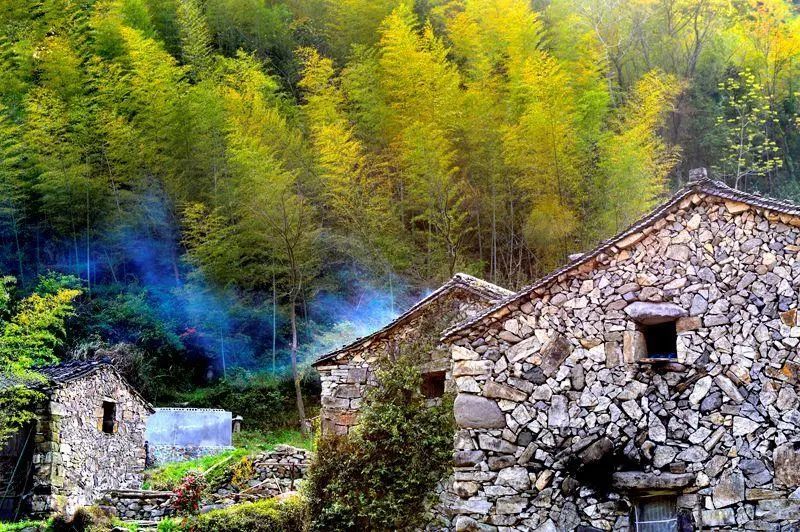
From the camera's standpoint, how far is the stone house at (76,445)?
15.0 metres

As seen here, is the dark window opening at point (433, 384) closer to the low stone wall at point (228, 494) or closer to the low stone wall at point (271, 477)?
the low stone wall at point (228, 494)

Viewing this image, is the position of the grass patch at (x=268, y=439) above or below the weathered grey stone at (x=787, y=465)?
above

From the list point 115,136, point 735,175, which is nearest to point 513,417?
point 115,136

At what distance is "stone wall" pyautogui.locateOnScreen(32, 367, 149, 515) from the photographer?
15125mm

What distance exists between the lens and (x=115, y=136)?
2533 cm

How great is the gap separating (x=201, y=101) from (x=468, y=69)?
6.86m

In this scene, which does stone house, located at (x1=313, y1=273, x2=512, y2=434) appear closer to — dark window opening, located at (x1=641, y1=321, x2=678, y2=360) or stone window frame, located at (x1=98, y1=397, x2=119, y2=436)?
dark window opening, located at (x1=641, y1=321, x2=678, y2=360)

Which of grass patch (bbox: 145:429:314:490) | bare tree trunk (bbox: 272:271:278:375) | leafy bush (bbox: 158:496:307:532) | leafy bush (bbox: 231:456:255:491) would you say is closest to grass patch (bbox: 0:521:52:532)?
leafy bush (bbox: 158:496:307:532)

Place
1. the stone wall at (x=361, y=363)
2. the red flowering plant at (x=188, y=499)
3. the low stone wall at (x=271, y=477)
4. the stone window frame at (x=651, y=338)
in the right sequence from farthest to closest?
the low stone wall at (x=271, y=477) → the red flowering plant at (x=188, y=499) → the stone wall at (x=361, y=363) → the stone window frame at (x=651, y=338)

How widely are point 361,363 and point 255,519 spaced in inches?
95.0

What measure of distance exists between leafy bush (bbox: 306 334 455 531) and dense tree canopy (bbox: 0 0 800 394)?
9.56 metres

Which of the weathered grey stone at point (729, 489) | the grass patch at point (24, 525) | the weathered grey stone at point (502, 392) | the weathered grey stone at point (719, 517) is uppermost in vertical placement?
the weathered grey stone at point (502, 392)

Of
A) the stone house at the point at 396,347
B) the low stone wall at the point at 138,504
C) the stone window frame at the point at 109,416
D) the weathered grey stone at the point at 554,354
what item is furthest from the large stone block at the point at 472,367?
the stone window frame at the point at 109,416

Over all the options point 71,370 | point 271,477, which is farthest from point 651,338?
point 71,370
